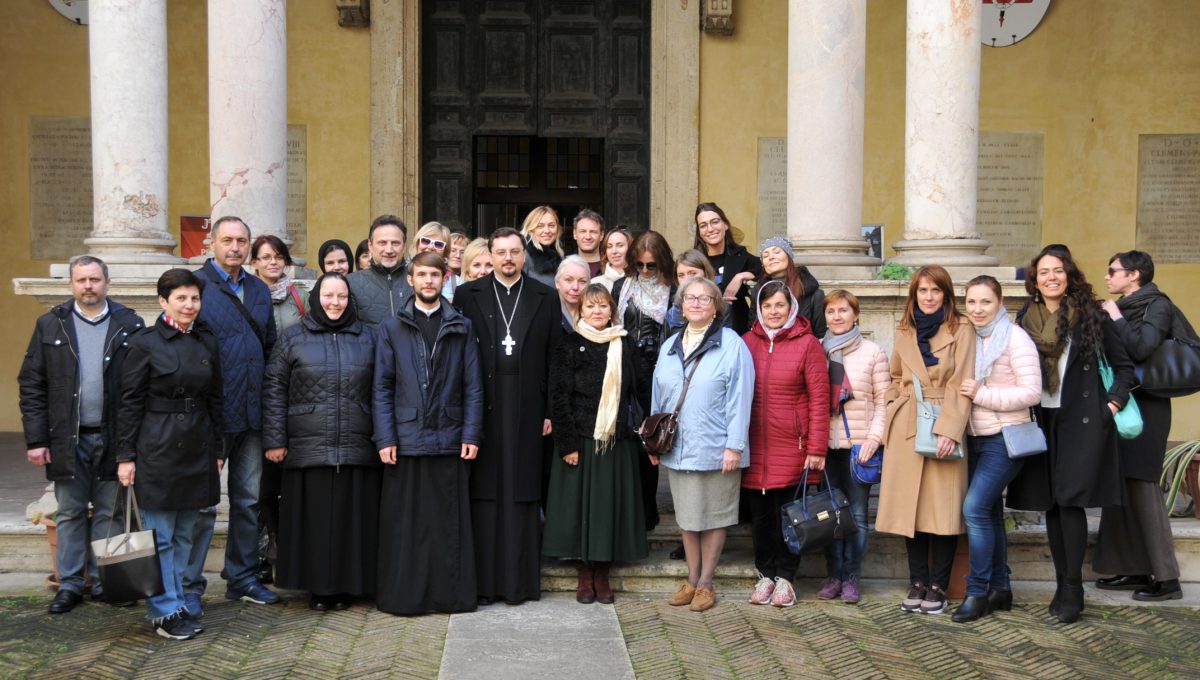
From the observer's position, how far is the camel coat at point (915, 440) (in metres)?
6.91

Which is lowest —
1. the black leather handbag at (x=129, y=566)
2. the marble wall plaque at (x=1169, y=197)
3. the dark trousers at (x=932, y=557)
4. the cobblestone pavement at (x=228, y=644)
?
the cobblestone pavement at (x=228, y=644)

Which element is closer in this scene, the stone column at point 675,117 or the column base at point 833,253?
the column base at point 833,253

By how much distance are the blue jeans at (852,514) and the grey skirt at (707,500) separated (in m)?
0.64

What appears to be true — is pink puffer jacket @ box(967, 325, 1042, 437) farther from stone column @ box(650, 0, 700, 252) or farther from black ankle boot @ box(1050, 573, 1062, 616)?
stone column @ box(650, 0, 700, 252)

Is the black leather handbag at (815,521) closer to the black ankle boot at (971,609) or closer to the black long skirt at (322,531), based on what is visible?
the black ankle boot at (971,609)

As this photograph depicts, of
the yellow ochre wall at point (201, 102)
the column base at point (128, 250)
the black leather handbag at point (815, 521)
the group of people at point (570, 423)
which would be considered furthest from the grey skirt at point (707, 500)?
the yellow ochre wall at point (201, 102)

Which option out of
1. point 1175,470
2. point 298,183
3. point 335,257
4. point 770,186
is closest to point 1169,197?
point 770,186

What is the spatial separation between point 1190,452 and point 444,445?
4.69 m

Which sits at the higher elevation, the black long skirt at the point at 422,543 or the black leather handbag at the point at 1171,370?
the black leather handbag at the point at 1171,370

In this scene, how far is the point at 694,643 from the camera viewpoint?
6457mm

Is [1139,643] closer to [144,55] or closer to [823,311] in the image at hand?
[823,311]

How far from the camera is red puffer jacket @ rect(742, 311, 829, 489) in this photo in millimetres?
6992

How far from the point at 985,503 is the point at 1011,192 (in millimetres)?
6511

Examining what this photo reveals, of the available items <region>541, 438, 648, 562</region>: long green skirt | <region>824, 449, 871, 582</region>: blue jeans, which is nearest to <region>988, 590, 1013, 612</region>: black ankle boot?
<region>824, 449, 871, 582</region>: blue jeans
